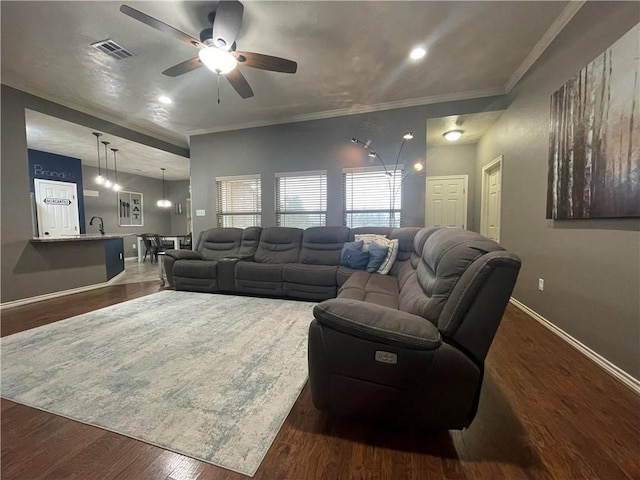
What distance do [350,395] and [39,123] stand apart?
237 inches

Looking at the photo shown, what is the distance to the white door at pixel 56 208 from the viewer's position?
554 centimetres

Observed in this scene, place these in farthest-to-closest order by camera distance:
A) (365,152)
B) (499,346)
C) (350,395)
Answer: (365,152)
(499,346)
(350,395)

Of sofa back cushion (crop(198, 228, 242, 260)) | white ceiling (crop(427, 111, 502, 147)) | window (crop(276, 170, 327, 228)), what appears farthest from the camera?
window (crop(276, 170, 327, 228))

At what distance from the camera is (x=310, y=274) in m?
3.33

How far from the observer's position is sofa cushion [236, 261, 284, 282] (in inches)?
138

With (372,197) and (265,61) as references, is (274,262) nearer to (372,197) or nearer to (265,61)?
(372,197)

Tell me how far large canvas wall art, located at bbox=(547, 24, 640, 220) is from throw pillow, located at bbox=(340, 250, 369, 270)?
6.27 feet

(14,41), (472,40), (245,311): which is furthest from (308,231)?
(14,41)

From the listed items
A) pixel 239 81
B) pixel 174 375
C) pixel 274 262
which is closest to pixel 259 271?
pixel 274 262

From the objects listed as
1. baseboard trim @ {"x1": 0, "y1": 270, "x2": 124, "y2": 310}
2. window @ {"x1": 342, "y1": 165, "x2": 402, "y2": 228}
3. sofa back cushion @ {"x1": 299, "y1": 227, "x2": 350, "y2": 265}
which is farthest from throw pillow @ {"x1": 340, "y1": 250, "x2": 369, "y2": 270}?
baseboard trim @ {"x1": 0, "y1": 270, "x2": 124, "y2": 310}

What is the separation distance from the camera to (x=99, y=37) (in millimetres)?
2520

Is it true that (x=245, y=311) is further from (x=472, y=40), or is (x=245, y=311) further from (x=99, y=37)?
(x=472, y=40)

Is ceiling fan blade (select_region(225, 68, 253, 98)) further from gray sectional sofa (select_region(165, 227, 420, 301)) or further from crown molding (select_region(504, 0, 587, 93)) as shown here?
crown molding (select_region(504, 0, 587, 93))

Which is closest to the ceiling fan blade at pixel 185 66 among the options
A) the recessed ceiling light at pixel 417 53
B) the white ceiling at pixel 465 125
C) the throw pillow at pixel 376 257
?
the recessed ceiling light at pixel 417 53
